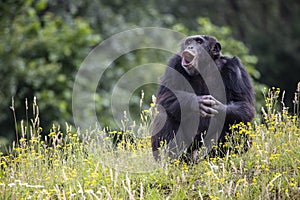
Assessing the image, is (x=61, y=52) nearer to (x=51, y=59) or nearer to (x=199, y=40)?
(x=51, y=59)

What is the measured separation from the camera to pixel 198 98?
25.0 ft

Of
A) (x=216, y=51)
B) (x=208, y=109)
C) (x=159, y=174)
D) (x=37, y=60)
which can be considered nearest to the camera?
(x=159, y=174)

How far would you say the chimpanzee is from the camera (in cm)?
766

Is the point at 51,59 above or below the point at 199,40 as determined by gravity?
above

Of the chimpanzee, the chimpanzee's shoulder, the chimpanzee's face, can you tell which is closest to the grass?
the chimpanzee

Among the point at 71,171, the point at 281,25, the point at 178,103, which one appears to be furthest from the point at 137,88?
the point at 281,25

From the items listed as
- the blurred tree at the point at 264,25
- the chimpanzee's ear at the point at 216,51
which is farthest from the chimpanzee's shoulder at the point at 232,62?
the blurred tree at the point at 264,25

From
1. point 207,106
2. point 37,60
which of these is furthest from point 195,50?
point 37,60

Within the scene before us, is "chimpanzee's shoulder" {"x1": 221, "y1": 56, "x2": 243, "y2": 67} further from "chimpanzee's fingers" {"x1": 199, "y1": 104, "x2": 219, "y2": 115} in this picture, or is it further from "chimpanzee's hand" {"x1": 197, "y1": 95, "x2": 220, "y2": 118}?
"chimpanzee's fingers" {"x1": 199, "y1": 104, "x2": 219, "y2": 115}

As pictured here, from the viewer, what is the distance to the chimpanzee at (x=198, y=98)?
7.66 m

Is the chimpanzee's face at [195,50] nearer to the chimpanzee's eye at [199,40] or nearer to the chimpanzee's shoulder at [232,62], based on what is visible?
the chimpanzee's eye at [199,40]

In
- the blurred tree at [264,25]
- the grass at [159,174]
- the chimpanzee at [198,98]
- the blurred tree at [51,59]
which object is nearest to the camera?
the grass at [159,174]

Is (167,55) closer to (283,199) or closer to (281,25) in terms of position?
(283,199)

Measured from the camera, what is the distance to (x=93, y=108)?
13188 millimetres
